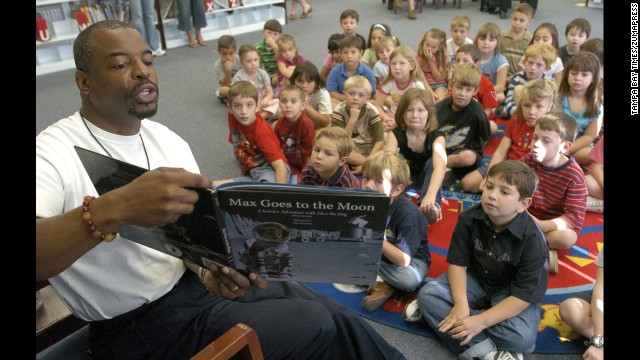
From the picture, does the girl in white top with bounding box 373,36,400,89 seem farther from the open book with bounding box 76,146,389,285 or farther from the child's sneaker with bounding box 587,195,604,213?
the open book with bounding box 76,146,389,285

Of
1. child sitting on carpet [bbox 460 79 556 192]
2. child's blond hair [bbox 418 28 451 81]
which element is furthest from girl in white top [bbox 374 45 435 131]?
child sitting on carpet [bbox 460 79 556 192]

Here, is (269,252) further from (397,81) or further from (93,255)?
(397,81)

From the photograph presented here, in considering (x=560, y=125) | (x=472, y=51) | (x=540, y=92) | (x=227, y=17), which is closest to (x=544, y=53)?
(x=472, y=51)

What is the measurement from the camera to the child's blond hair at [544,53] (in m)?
3.50

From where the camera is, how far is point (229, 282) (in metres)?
1.34

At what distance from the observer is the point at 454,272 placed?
192 cm

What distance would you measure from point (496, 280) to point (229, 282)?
1072 mm

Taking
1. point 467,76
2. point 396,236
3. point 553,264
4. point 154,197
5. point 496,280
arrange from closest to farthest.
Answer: point 154,197 → point 496,280 → point 396,236 → point 553,264 → point 467,76

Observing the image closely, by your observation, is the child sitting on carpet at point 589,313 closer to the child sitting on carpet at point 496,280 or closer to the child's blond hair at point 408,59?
the child sitting on carpet at point 496,280

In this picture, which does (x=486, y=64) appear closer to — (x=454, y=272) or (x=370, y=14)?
(x=454, y=272)

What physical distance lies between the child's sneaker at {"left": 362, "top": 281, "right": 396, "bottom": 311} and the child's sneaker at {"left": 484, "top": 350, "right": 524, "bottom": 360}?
46 centimetres

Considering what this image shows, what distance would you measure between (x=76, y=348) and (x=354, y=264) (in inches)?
32.0

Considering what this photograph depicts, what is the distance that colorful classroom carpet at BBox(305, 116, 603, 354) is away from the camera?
1880 mm
